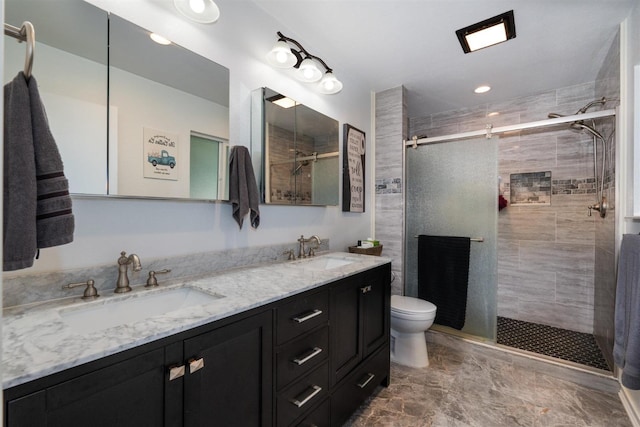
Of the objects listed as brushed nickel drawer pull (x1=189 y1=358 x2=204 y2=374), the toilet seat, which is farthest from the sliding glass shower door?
brushed nickel drawer pull (x1=189 y1=358 x2=204 y2=374)

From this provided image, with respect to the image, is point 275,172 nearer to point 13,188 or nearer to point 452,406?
point 13,188

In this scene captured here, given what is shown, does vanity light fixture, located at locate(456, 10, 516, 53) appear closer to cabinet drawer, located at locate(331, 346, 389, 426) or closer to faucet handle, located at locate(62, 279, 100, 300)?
cabinet drawer, located at locate(331, 346, 389, 426)

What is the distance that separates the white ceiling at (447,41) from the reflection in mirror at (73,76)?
36.8 inches

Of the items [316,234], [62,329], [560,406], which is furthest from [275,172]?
[560,406]

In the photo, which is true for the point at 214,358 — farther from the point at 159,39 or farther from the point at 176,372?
the point at 159,39

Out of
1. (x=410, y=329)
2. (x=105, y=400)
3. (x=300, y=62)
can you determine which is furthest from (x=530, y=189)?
(x=105, y=400)

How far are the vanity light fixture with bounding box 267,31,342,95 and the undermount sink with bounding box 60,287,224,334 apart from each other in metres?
1.35

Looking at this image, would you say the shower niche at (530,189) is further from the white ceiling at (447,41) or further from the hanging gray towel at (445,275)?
the hanging gray towel at (445,275)

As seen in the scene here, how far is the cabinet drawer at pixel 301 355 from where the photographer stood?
108cm

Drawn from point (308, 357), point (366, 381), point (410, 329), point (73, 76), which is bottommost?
point (366, 381)

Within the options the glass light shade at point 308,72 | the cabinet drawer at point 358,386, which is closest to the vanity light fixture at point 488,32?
the glass light shade at point 308,72

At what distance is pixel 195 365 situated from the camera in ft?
2.64

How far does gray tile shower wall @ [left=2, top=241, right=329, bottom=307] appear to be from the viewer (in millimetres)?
912

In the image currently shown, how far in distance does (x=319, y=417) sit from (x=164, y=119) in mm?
1513
